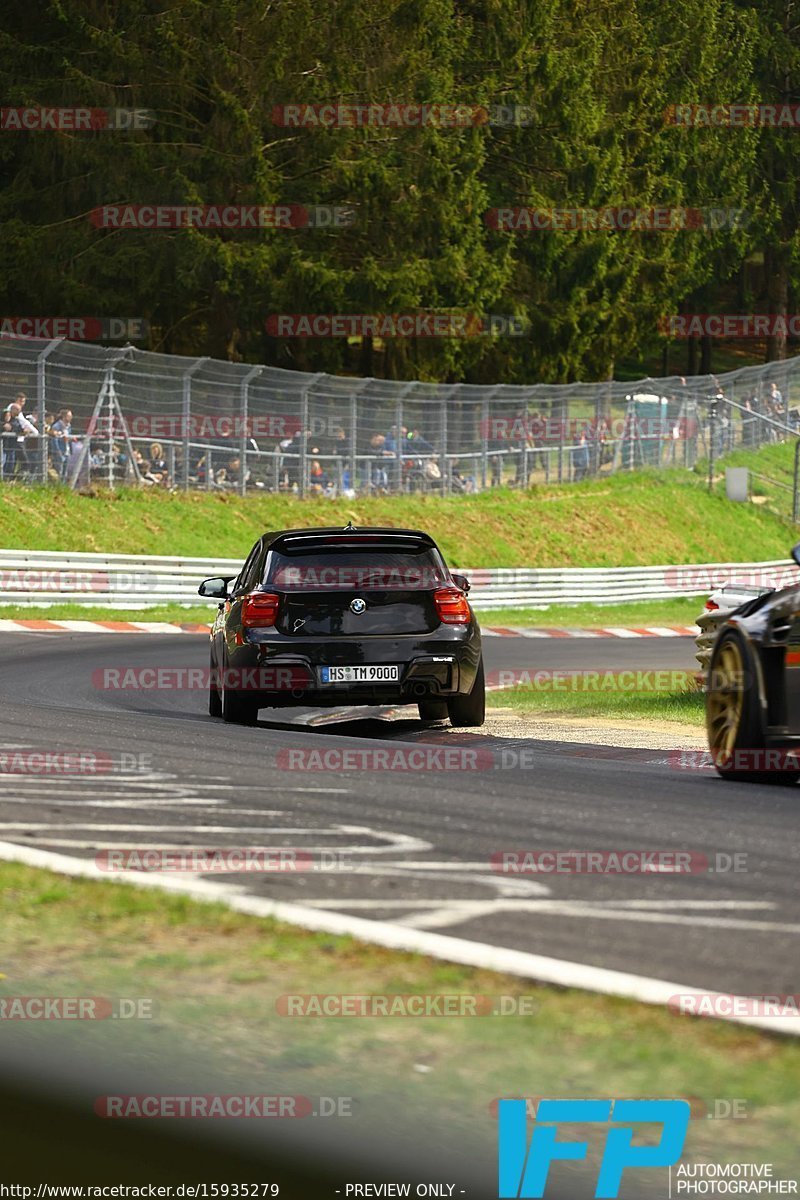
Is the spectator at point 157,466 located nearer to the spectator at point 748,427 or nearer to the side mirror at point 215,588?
the side mirror at point 215,588

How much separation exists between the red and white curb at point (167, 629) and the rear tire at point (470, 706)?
41.5 feet

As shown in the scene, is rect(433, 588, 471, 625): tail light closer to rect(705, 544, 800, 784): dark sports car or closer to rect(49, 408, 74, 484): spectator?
rect(705, 544, 800, 784): dark sports car

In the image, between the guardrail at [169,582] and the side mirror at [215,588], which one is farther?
the guardrail at [169,582]

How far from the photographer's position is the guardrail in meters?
29.8

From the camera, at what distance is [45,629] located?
87.8 feet

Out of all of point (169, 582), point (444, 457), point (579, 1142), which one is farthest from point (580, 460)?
point (579, 1142)

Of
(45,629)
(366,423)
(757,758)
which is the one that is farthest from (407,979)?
(366,423)

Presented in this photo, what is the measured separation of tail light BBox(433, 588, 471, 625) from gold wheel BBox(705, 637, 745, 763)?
412 centimetres

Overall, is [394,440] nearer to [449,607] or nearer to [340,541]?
[340,541]

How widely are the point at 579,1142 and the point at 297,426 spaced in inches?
1381

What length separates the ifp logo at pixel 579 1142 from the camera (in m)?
3.54

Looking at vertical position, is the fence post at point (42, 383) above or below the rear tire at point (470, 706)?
above

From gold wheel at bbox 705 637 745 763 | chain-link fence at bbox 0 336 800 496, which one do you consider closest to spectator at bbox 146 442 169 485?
chain-link fence at bbox 0 336 800 496

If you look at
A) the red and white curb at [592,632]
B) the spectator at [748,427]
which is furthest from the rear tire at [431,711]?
the spectator at [748,427]
